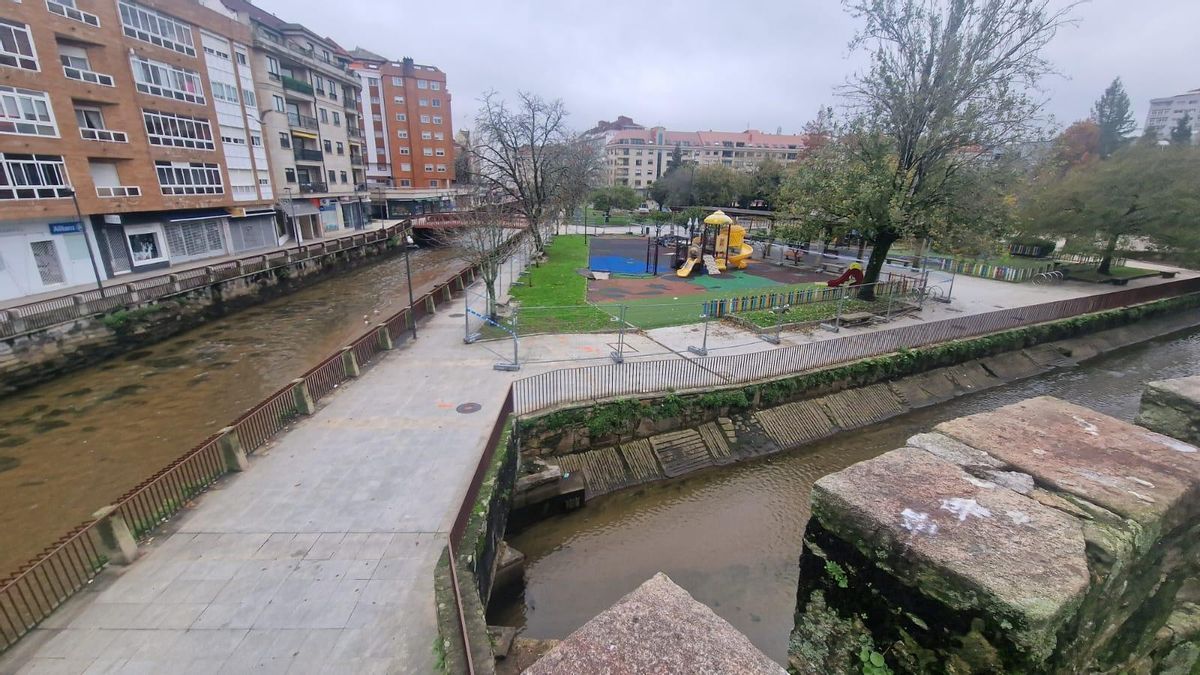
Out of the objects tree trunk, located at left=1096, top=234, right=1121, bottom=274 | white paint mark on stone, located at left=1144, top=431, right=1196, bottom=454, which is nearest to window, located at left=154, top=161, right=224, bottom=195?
white paint mark on stone, located at left=1144, top=431, right=1196, bottom=454

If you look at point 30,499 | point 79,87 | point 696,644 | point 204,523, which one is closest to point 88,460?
point 30,499

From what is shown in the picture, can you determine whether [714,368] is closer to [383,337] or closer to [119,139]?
[383,337]

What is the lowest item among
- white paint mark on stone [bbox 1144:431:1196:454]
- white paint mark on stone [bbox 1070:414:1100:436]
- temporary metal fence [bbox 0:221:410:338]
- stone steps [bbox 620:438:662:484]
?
stone steps [bbox 620:438:662:484]

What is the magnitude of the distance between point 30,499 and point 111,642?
273 inches

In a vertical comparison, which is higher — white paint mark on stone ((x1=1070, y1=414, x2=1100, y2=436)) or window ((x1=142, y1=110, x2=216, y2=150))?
window ((x1=142, y1=110, x2=216, y2=150))

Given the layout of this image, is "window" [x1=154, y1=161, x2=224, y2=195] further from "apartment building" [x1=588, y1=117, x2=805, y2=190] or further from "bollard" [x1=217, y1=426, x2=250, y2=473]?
Answer: "apartment building" [x1=588, y1=117, x2=805, y2=190]

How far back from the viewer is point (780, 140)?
104438 millimetres

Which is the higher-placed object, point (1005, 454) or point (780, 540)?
point (1005, 454)

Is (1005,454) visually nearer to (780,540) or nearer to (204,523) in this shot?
(780,540)

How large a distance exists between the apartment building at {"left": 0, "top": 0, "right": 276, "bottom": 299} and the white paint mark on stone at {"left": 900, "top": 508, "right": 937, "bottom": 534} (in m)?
28.0

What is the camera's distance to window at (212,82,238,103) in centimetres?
2878

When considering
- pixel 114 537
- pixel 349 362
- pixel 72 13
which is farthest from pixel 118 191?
pixel 114 537

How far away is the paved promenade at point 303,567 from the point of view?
5.80 m

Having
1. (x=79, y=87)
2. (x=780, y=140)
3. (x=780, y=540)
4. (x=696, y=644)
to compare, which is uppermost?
(x=780, y=140)
